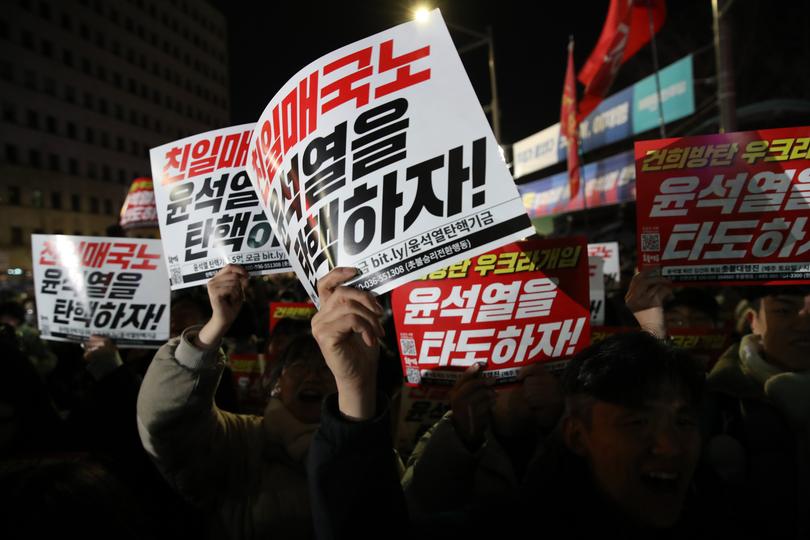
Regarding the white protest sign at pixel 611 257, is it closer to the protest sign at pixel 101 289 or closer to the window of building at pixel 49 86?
the protest sign at pixel 101 289

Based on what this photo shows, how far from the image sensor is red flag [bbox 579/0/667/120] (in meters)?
10.5

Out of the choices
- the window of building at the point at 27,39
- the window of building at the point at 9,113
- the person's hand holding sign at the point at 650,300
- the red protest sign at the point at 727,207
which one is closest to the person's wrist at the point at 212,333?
the person's hand holding sign at the point at 650,300

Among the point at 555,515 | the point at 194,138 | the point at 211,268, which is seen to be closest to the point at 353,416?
the point at 555,515

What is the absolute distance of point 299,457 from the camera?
226cm

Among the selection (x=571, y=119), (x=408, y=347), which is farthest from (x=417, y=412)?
(x=571, y=119)

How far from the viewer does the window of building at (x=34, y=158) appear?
52031 millimetres

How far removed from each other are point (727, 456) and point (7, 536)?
2686mm

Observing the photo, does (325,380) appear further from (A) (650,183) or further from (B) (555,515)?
(A) (650,183)

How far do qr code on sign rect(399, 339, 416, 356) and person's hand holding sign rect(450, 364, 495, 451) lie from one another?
480mm

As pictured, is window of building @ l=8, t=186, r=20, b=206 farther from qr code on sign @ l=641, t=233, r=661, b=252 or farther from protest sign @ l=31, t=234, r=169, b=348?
qr code on sign @ l=641, t=233, r=661, b=252

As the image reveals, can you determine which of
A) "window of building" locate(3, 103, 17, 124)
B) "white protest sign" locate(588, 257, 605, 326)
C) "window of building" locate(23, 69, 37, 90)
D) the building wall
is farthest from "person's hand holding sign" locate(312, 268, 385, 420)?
"window of building" locate(23, 69, 37, 90)

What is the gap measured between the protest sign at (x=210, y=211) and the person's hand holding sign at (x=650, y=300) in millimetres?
1648

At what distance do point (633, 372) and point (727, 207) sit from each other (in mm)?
1403

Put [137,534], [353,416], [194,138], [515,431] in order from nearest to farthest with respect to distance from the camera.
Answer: [137,534] < [353,416] < [515,431] < [194,138]
